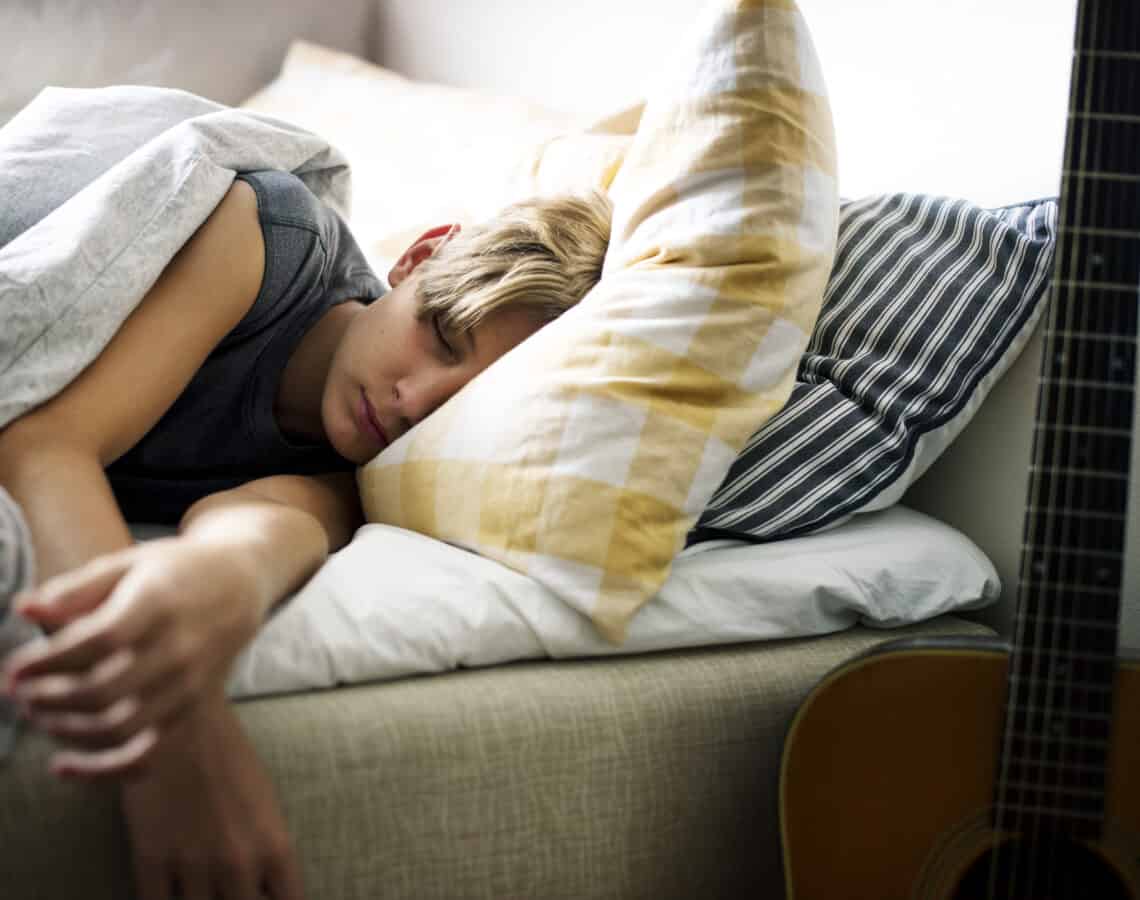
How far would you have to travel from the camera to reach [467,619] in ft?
2.69

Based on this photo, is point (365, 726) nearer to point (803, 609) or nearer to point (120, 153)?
point (803, 609)

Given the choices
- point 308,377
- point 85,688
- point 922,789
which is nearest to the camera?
point 85,688

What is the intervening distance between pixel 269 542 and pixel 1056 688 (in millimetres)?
515

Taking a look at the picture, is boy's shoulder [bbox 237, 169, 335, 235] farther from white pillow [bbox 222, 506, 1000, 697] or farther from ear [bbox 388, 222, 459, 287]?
white pillow [bbox 222, 506, 1000, 697]

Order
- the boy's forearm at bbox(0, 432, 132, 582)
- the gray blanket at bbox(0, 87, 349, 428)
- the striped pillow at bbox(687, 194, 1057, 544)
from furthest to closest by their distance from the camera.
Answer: the striped pillow at bbox(687, 194, 1057, 544) < the gray blanket at bbox(0, 87, 349, 428) < the boy's forearm at bbox(0, 432, 132, 582)

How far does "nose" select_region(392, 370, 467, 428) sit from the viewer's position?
3.46 ft

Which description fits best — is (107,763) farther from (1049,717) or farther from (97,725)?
(1049,717)

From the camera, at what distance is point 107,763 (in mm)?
560

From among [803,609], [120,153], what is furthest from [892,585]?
[120,153]

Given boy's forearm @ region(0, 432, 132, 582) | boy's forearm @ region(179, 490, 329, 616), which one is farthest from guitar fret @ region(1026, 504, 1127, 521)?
boy's forearm @ region(0, 432, 132, 582)

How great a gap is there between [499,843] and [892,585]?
400mm

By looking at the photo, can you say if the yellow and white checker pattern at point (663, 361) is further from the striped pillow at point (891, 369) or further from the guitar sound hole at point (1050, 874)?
the guitar sound hole at point (1050, 874)

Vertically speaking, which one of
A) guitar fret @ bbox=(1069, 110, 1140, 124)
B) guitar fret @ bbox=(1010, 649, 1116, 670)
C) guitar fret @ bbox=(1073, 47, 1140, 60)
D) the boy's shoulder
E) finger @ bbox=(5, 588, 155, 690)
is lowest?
guitar fret @ bbox=(1010, 649, 1116, 670)

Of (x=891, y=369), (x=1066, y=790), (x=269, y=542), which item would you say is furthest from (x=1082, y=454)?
(x=269, y=542)
